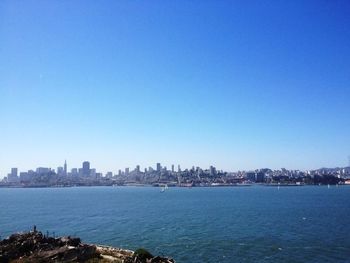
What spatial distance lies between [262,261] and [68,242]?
28.6 meters

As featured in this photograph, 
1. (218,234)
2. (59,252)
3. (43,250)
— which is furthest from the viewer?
(218,234)

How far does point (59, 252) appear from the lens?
49250 millimetres

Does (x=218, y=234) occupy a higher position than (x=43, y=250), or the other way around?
(x=43, y=250)

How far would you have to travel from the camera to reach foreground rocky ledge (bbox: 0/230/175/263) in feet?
151

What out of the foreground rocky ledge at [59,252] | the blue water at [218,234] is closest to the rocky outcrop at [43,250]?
the foreground rocky ledge at [59,252]

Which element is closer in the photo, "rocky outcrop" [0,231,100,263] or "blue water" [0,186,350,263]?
"rocky outcrop" [0,231,100,263]

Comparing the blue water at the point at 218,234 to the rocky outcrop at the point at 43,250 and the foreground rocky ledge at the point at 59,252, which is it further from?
the rocky outcrop at the point at 43,250

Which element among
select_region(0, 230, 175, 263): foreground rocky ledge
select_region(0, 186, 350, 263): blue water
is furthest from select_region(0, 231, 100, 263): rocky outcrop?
select_region(0, 186, 350, 263): blue water

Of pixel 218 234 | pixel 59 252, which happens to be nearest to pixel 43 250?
pixel 59 252

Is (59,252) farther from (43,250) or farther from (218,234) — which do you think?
(218,234)

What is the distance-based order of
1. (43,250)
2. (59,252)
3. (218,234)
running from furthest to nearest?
(218,234) < (43,250) < (59,252)

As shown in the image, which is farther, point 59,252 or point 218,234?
point 218,234

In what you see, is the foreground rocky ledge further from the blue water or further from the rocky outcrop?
the blue water

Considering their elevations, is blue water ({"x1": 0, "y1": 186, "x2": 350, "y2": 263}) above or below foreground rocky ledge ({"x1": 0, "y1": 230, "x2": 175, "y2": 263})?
below
